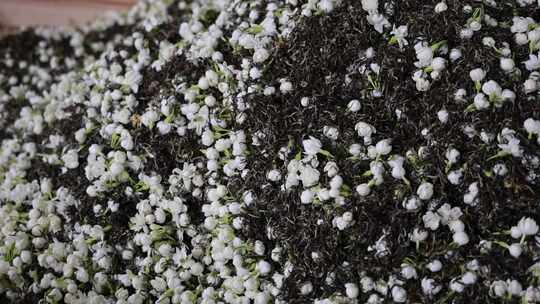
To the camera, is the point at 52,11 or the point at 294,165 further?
the point at 52,11

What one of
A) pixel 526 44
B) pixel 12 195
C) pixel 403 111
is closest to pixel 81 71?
pixel 12 195

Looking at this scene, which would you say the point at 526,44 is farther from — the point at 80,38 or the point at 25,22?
the point at 25,22

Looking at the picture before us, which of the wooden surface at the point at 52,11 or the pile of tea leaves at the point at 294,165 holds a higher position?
the wooden surface at the point at 52,11

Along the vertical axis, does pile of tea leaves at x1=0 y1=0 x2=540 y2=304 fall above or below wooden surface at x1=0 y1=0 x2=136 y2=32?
below

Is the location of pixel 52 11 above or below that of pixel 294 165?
above

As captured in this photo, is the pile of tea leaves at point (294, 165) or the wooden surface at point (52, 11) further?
the wooden surface at point (52, 11)
